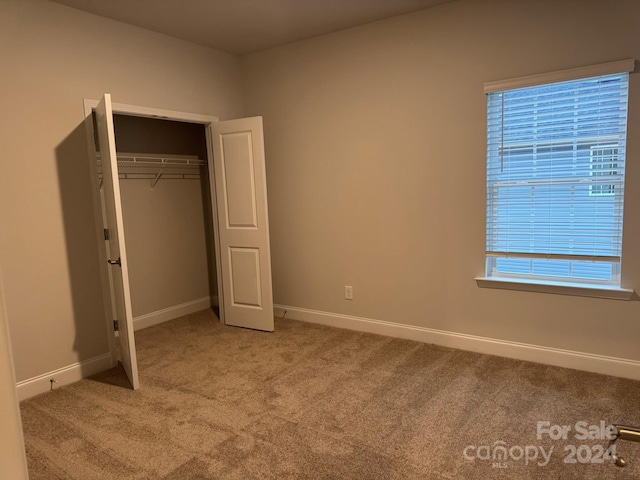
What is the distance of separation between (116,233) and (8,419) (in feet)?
8.36

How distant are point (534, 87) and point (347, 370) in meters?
2.43

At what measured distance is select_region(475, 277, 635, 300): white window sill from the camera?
293cm

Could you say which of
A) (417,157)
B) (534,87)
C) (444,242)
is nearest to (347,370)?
(444,242)

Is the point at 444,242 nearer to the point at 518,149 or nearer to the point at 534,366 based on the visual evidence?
the point at 518,149

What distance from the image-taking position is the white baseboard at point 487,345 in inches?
118

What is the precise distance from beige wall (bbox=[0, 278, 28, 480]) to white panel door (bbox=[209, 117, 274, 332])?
3.46m

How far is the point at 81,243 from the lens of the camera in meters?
3.33

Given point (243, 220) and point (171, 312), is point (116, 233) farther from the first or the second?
point (171, 312)

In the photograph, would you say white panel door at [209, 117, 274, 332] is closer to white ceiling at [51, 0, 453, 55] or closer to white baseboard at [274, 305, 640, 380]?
white baseboard at [274, 305, 640, 380]

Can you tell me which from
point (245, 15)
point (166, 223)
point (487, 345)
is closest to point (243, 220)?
point (166, 223)

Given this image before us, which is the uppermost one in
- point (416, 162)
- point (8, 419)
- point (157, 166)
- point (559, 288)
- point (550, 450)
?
point (157, 166)

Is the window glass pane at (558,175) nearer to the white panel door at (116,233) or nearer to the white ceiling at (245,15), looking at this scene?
the white ceiling at (245,15)

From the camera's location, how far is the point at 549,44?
119 inches

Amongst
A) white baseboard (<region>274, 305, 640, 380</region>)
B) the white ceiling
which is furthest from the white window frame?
the white ceiling
